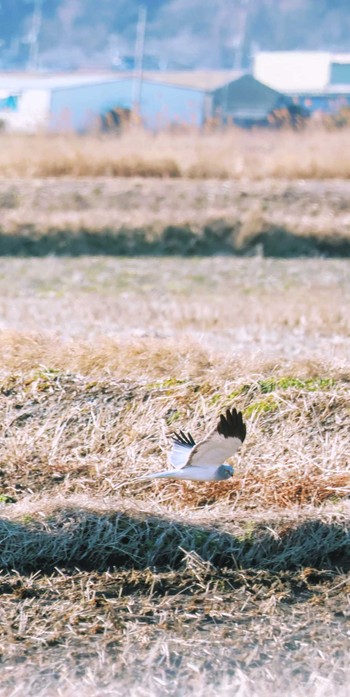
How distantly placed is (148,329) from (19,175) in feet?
31.4

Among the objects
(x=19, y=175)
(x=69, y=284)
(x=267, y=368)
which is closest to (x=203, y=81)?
(x=19, y=175)

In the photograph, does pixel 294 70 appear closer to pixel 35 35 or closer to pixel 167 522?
pixel 35 35

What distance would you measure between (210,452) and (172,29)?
129358 mm

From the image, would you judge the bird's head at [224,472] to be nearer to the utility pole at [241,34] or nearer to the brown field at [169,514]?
the brown field at [169,514]

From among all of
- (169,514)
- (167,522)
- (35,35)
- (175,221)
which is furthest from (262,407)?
(35,35)

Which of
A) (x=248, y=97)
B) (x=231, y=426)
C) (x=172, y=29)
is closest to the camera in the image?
(x=231, y=426)

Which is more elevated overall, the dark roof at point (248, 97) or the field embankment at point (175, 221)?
the dark roof at point (248, 97)

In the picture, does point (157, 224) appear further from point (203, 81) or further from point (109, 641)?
point (203, 81)

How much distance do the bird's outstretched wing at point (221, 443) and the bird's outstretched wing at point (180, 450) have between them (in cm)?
10

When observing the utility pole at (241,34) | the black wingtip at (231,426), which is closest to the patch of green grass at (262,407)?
the black wingtip at (231,426)

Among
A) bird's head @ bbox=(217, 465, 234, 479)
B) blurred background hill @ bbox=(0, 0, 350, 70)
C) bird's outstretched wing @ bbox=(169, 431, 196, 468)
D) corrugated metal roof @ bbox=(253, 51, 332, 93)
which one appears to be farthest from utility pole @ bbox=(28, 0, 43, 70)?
bird's head @ bbox=(217, 465, 234, 479)

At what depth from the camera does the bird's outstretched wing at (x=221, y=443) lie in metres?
4.79

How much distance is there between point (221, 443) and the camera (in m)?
4.86

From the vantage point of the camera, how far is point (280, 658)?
4258 millimetres
